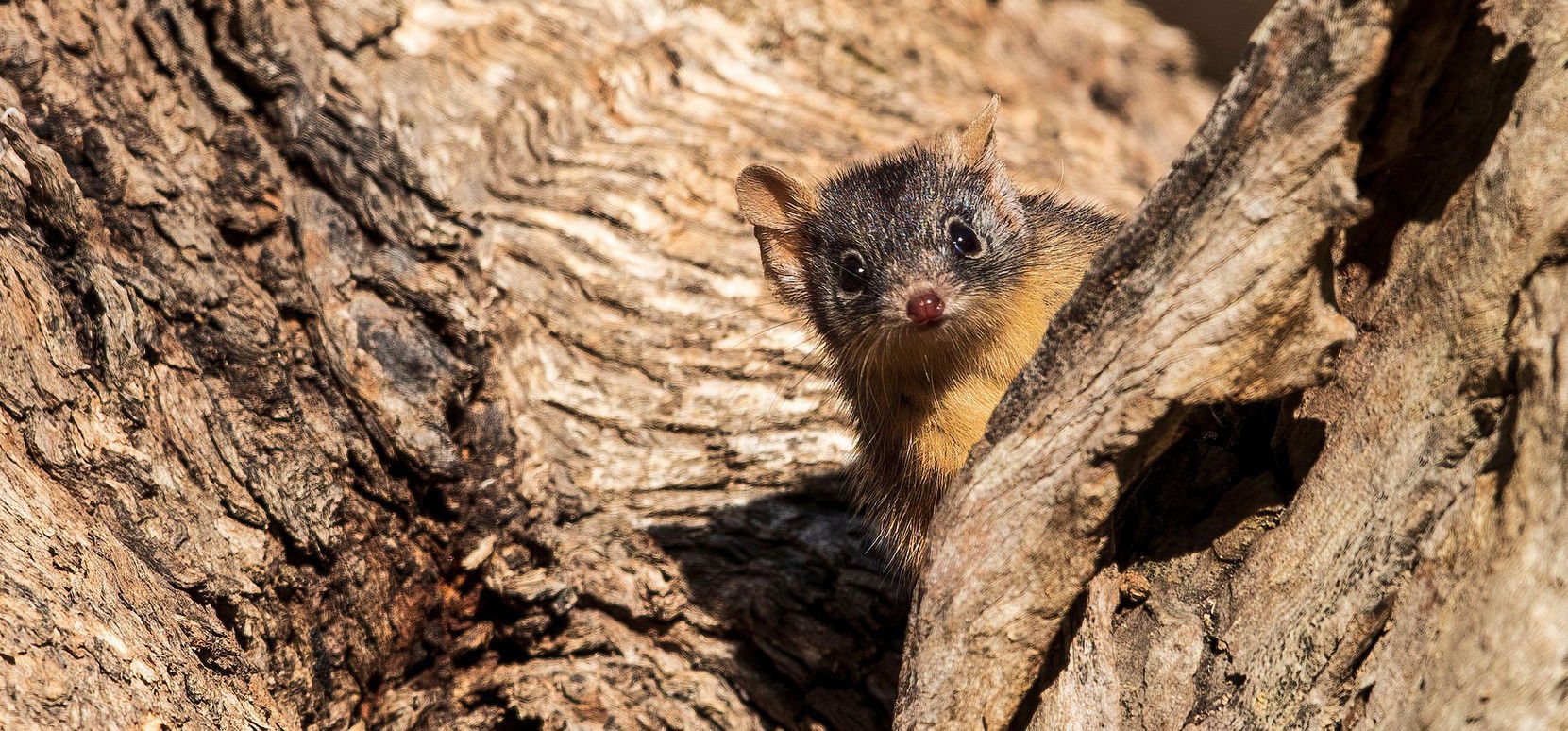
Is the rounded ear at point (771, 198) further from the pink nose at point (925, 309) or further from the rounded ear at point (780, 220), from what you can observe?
the pink nose at point (925, 309)

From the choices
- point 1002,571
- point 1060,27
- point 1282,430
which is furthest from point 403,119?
point 1060,27

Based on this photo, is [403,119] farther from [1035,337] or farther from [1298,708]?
[1298,708]

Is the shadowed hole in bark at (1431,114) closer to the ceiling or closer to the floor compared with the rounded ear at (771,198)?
closer to the floor

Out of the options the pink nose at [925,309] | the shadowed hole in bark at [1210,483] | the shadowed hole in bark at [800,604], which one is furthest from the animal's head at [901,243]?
the shadowed hole in bark at [1210,483]

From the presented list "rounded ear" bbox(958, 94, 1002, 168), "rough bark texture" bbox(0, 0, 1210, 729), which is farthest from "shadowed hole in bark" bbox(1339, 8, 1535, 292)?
"rounded ear" bbox(958, 94, 1002, 168)

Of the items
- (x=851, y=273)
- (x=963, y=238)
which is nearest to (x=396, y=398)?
(x=851, y=273)

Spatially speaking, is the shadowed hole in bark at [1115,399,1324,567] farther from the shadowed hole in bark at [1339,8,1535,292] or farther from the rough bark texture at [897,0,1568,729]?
the shadowed hole in bark at [1339,8,1535,292]
